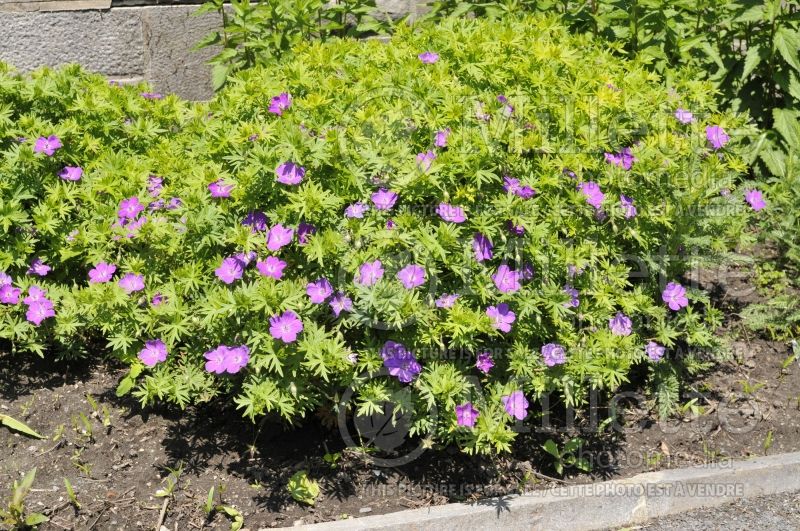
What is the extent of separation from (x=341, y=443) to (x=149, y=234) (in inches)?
43.7

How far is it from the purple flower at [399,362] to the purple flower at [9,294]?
161 cm

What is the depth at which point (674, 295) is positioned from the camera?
3797mm

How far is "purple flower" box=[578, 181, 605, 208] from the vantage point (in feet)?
11.3

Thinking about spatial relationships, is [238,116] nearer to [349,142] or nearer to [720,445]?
[349,142]

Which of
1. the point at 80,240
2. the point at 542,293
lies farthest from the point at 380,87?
the point at 80,240

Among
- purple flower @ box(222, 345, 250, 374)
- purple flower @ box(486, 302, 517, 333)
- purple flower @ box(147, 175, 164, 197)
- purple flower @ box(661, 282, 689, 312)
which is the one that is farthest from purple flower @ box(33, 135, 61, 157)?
purple flower @ box(661, 282, 689, 312)

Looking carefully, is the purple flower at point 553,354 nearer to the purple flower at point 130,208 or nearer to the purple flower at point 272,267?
the purple flower at point 272,267

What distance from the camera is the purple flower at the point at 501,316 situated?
327cm

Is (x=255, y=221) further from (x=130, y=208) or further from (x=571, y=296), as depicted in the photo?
(x=571, y=296)

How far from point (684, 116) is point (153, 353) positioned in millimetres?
2326

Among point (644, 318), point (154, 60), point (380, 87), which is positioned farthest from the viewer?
point (154, 60)

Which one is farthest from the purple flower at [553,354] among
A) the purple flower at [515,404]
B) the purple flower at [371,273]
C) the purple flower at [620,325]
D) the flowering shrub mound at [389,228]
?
the purple flower at [371,273]

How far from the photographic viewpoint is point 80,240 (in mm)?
3807

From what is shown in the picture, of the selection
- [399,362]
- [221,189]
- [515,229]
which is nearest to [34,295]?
[221,189]
